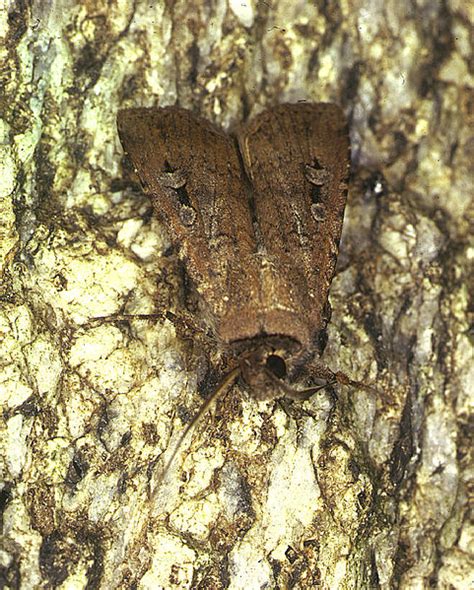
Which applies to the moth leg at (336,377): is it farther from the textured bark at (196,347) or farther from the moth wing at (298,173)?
the moth wing at (298,173)

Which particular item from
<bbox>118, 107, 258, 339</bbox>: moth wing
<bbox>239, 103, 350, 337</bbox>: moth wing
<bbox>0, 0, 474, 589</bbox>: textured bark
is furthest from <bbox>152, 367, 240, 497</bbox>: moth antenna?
<bbox>239, 103, 350, 337</bbox>: moth wing

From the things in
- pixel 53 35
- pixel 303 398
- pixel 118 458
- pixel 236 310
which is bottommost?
pixel 118 458

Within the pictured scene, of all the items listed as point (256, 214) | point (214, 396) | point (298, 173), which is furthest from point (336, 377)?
point (298, 173)

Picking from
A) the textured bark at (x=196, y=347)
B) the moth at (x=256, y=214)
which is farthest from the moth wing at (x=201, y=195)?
the textured bark at (x=196, y=347)

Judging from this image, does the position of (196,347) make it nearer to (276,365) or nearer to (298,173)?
(276,365)

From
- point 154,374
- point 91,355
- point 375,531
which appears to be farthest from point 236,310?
point 375,531

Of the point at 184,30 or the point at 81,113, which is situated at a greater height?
the point at 184,30

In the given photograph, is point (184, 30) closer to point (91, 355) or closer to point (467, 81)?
point (467, 81)
